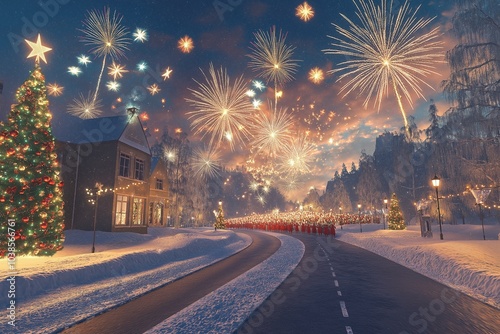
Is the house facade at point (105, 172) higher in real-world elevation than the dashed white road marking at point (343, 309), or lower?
higher

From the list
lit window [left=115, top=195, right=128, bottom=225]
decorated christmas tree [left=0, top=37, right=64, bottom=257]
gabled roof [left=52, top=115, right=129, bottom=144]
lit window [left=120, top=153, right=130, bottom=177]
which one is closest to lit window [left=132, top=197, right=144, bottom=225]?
lit window [left=115, top=195, right=128, bottom=225]

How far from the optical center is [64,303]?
7.95 metres

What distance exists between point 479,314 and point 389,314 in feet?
6.84

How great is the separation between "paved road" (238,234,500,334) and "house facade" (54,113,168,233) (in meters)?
18.5

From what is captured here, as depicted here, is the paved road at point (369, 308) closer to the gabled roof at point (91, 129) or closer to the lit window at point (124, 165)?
the lit window at point (124, 165)

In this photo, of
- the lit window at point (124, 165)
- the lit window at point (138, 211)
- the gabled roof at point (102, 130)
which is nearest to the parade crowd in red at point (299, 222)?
the lit window at point (138, 211)

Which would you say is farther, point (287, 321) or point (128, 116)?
point (128, 116)

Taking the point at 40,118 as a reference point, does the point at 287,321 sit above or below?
below

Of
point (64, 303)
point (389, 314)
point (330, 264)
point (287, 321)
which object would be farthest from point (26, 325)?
point (330, 264)

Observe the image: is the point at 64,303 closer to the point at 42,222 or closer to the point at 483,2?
the point at 42,222

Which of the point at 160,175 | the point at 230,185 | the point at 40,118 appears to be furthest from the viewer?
the point at 230,185

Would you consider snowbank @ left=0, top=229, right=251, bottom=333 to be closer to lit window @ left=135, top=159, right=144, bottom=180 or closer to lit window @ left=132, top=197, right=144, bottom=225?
lit window @ left=132, top=197, right=144, bottom=225

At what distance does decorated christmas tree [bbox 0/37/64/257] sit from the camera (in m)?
13.6

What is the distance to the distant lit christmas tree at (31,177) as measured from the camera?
13.7 m
